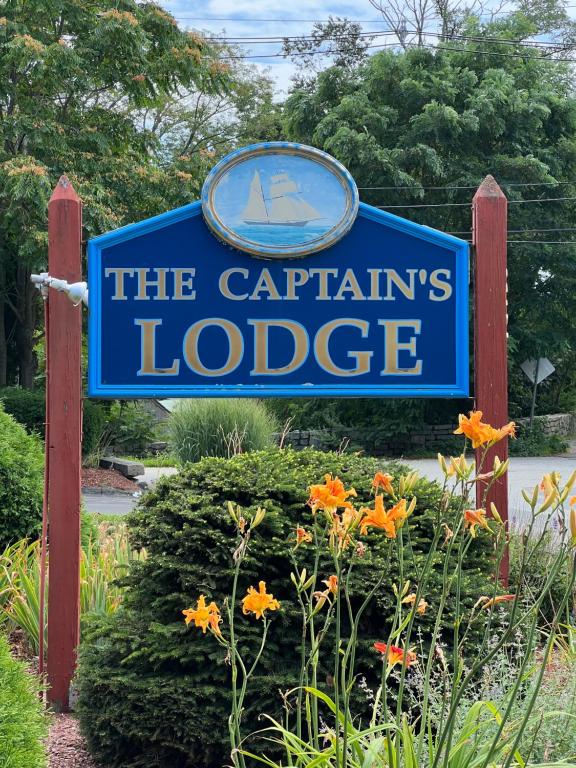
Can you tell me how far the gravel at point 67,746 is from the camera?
3.54 meters

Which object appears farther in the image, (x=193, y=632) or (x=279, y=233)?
(x=279, y=233)

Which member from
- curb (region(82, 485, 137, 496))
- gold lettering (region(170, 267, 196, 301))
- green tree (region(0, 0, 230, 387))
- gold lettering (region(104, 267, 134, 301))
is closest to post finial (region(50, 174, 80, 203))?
gold lettering (region(104, 267, 134, 301))

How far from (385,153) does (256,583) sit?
22.1 meters

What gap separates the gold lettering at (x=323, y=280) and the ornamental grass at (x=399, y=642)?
108cm

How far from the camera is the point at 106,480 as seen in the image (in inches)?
653

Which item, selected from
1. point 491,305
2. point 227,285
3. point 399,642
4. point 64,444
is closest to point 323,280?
point 227,285

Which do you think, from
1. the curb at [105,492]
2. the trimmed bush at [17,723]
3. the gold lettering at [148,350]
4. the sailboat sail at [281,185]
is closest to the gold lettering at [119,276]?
the gold lettering at [148,350]

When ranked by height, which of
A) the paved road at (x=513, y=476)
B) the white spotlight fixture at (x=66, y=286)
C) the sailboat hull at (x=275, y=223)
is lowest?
the paved road at (x=513, y=476)

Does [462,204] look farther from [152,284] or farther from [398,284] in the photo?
[152,284]

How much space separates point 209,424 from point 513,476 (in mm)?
7154

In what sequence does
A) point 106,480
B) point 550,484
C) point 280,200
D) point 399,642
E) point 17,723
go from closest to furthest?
point 550,484 < point 17,723 < point 399,642 < point 280,200 < point 106,480

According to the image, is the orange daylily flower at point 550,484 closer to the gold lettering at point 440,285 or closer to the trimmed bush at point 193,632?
the trimmed bush at point 193,632

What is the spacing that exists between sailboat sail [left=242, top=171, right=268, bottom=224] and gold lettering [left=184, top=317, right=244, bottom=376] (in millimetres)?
507

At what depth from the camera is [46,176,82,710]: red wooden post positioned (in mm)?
4355
